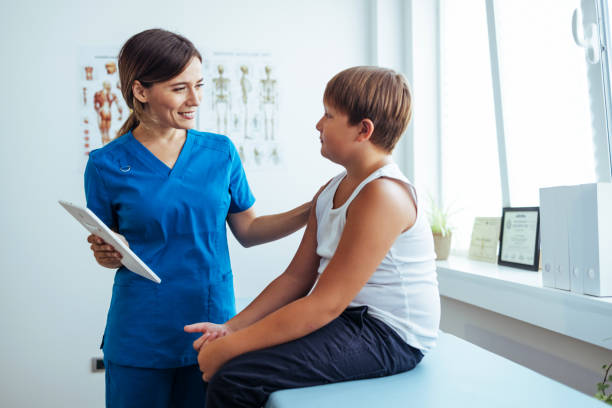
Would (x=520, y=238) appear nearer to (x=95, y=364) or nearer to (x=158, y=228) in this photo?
(x=158, y=228)

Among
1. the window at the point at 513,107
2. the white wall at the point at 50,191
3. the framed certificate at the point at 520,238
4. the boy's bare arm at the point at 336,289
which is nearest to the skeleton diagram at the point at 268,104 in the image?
the white wall at the point at 50,191

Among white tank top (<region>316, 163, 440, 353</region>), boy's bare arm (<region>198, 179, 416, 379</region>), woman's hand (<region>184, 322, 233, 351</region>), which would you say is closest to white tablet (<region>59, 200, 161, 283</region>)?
woman's hand (<region>184, 322, 233, 351</region>)

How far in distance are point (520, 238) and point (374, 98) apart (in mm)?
1447

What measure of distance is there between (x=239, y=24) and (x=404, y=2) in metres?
1.00

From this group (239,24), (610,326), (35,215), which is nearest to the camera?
(610,326)

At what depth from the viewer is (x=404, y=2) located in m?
3.12

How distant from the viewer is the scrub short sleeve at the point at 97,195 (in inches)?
56.4

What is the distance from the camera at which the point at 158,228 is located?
4.57ft

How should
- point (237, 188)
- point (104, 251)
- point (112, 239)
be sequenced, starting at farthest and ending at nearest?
point (237, 188) < point (104, 251) < point (112, 239)

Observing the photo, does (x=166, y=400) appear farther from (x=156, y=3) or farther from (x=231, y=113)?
(x=156, y=3)

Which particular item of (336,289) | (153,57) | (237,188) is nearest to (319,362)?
(336,289)

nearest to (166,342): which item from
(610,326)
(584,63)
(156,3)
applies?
(610,326)

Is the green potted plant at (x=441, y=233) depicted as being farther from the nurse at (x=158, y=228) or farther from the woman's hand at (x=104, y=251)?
the woman's hand at (x=104, y=251)

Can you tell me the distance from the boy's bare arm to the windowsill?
0.89 m
